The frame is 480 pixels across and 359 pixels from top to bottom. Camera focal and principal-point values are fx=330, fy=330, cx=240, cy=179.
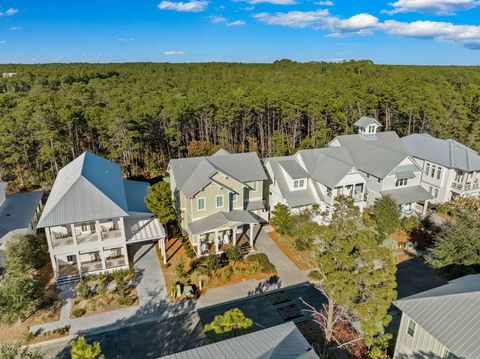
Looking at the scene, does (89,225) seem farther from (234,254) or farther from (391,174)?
(391,174)

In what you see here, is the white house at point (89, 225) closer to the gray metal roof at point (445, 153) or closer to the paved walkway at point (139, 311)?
the paved walkway at point (139, 311)

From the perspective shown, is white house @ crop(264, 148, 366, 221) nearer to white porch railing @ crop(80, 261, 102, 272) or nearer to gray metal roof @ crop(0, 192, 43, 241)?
white porch railing @ crop(80, 261, 102, 272)

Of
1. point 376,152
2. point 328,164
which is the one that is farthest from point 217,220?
point 376,152

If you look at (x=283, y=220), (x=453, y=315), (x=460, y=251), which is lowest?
(x=283, y=220)

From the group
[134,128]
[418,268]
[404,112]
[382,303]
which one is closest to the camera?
[382,303]

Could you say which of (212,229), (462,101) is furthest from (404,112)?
(212,229)

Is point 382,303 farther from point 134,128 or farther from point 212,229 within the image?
point 134,128

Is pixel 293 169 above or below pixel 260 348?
above

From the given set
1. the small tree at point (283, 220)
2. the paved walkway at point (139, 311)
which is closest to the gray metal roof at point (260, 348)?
the paved walkway at point (139, 311)
